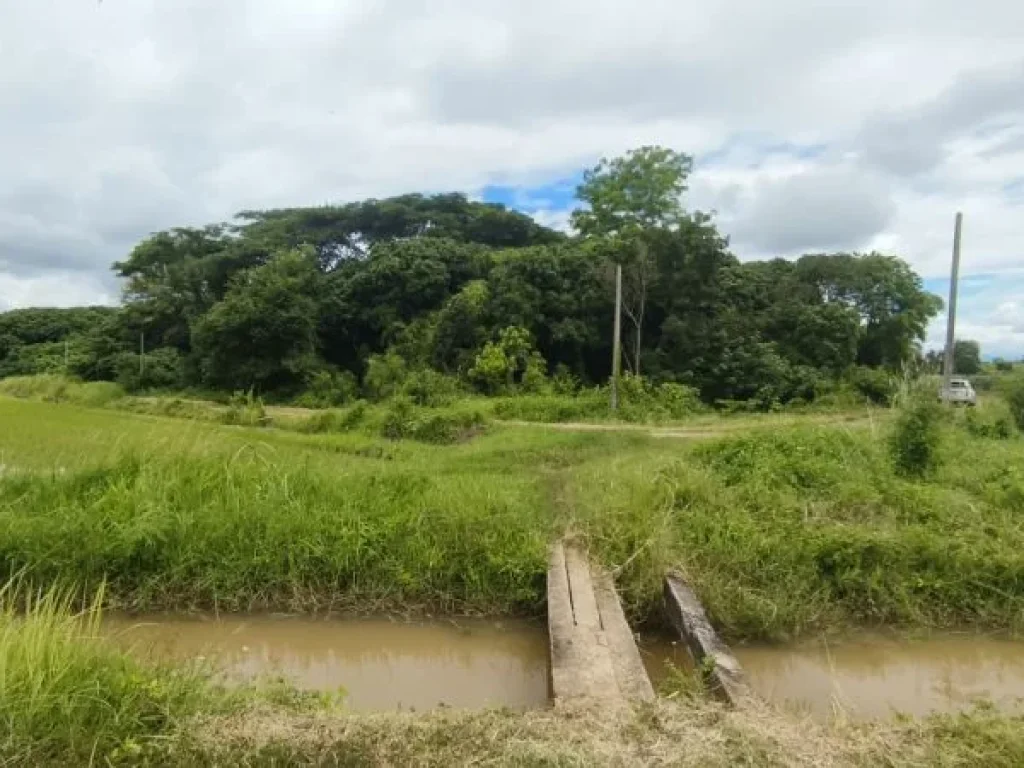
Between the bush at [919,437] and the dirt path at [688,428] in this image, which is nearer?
the bush at [919,437]

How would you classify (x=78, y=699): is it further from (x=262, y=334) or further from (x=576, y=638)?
(x=262, y=334)

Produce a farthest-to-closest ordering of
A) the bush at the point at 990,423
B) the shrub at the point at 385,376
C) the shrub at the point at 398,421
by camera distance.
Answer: the shrub at the point at 385,376 < the shrub at the point at 398,421 < the bush at the point at 990,423

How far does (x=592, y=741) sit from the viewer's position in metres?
2.88

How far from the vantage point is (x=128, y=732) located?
117 inches

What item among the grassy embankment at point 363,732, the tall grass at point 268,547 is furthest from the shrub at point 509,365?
the grassy embankment at point 363,732

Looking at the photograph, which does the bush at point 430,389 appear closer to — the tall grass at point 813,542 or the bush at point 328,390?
the bush at point 328,390

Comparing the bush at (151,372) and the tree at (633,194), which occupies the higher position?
the tree at (633,194)

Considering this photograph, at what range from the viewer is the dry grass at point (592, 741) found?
280 cm

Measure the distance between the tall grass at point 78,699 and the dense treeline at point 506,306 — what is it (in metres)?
18.1

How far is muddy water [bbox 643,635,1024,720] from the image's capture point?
4457mm

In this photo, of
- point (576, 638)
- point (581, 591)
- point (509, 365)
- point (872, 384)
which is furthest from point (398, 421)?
point (872, 384)

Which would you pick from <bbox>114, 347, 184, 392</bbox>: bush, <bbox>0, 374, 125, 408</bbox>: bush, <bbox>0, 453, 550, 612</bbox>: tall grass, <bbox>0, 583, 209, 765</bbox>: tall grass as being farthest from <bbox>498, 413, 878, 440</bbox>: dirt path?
<bbox>114, 347, 184, 392</bbox>: bush

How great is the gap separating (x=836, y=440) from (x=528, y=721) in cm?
743

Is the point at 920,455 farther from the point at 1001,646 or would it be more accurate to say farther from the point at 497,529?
the point at 497,529
